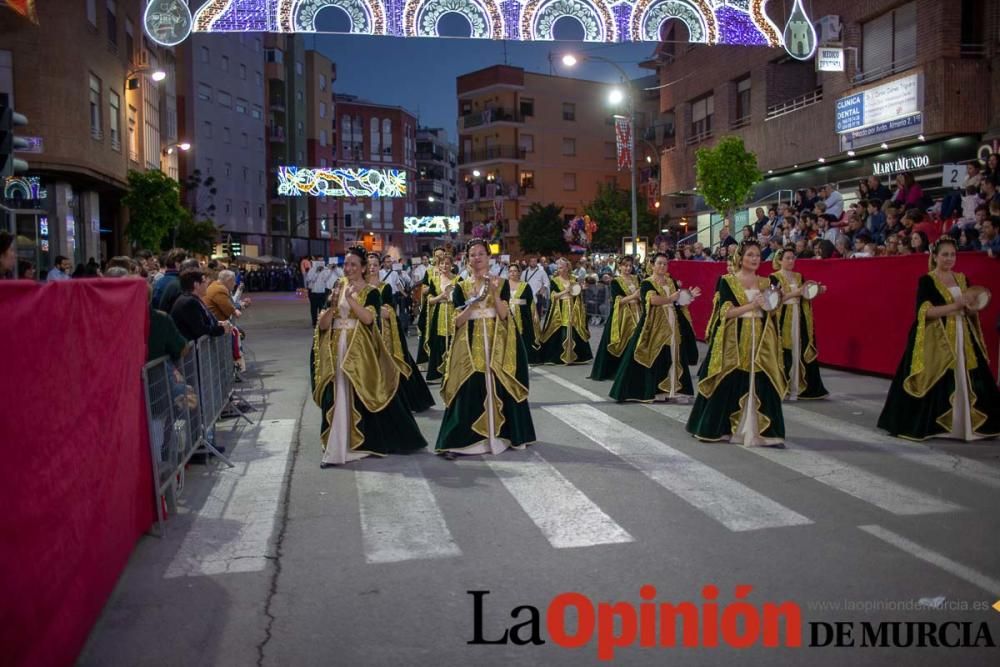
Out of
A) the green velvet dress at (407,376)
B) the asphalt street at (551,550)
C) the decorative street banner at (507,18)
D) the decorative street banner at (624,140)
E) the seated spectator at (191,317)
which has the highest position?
the decorative street banner at (624,140)

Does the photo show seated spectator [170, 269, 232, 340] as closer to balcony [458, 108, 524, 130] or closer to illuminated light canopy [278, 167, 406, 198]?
illuminated light canopy [278, 167, 406, 198]

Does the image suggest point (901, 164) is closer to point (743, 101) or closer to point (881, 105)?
point (881, 105)

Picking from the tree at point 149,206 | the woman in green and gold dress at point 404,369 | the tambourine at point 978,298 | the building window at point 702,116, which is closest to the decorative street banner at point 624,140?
the building window at point 702,116

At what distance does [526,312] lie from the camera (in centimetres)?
1622

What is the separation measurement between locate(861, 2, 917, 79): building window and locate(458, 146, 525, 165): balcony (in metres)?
46.2

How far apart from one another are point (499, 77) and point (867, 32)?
156ft

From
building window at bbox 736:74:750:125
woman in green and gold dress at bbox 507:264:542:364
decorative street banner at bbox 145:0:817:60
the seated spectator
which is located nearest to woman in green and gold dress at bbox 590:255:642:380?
woman in green and gold dress at bbox 507:264:542:364

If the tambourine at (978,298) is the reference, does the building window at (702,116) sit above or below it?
above

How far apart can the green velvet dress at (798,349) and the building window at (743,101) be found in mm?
19358

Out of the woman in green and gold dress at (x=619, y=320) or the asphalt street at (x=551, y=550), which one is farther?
the woman in green and gold dress at (x=619, y=320)

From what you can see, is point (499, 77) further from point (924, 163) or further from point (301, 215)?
point (924, 163)

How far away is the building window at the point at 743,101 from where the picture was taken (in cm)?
3025

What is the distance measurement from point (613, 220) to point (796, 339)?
43117mm

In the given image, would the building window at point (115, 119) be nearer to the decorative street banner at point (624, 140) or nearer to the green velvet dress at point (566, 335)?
the decorative street banner at point (624, 140)
